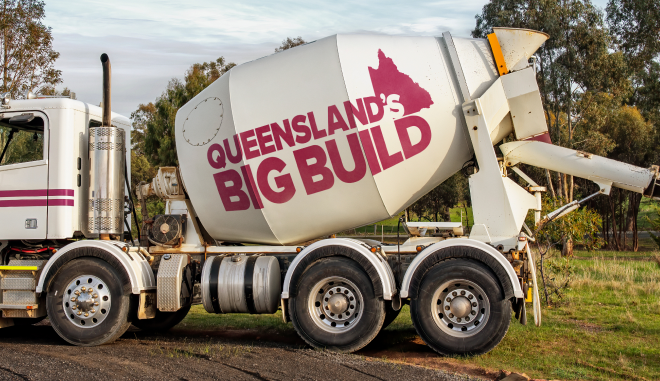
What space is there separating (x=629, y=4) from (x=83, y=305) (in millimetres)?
32933

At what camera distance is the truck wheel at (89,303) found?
8.22 m

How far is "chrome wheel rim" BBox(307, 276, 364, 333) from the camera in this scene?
7.69 meters

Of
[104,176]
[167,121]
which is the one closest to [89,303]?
[104,176]

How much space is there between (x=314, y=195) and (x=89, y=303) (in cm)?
351

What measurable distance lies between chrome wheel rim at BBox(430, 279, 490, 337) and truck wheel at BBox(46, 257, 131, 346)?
430cm

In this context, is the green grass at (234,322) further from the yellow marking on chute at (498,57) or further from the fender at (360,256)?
the yellow marking on chute at (498,57)

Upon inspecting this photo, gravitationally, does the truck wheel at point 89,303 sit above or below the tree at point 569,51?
below

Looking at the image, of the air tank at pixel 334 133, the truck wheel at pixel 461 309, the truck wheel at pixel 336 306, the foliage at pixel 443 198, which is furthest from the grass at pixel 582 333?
the foliage at pixel 443 198

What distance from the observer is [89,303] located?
825cm

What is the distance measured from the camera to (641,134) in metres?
35.6

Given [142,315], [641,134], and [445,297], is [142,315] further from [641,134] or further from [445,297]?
[641,134]

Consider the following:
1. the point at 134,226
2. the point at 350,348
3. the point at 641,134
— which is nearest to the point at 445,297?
the point at 350,348

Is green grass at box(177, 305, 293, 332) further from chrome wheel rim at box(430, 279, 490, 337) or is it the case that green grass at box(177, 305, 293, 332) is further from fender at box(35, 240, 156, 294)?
chrome wheel rim at box(430, 279, 490, 337)

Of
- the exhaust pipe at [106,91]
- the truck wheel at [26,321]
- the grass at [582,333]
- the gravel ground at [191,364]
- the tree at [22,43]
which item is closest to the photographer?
the gravel ground at [191,364]
